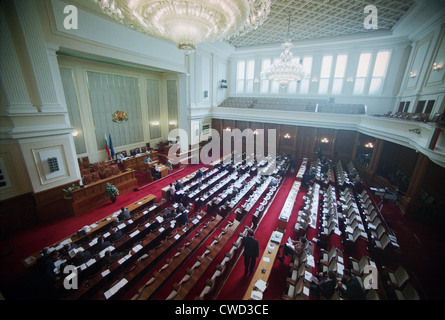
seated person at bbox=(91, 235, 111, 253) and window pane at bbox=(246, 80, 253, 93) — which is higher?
window pane at bbox=(246, 80, 253, 93)

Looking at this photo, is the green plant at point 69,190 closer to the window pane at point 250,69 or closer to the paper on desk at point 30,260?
the paper on desk at point 30,260

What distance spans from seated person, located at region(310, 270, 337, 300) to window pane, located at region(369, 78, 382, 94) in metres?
15.0

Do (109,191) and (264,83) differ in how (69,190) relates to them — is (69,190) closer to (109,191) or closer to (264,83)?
(109,191)

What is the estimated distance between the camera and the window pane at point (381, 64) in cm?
1319

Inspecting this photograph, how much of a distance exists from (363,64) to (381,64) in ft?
3.61

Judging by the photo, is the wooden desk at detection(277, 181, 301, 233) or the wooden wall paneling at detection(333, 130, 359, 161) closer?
the wooden desk at detection(277, 181, 301, 233)

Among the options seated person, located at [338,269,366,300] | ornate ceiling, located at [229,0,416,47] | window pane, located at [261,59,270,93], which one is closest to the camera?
seated person, located at [338,269,366,300]

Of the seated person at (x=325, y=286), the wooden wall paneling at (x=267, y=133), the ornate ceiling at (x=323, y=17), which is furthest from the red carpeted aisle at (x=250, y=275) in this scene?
the ornate ceiling at (x=323, y=17)

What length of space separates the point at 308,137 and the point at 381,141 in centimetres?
549

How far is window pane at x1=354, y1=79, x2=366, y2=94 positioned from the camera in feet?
46.5

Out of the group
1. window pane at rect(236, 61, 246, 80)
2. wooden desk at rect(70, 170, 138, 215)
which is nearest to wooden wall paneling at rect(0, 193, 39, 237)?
wooden desk at rect(70, 170, 138, 215)

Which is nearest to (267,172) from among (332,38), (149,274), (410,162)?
(410,162)

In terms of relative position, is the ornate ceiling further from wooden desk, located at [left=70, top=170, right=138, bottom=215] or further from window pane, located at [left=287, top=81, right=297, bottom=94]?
wooden desk, located at [left=70, top=170, right=138, bottom=215]
